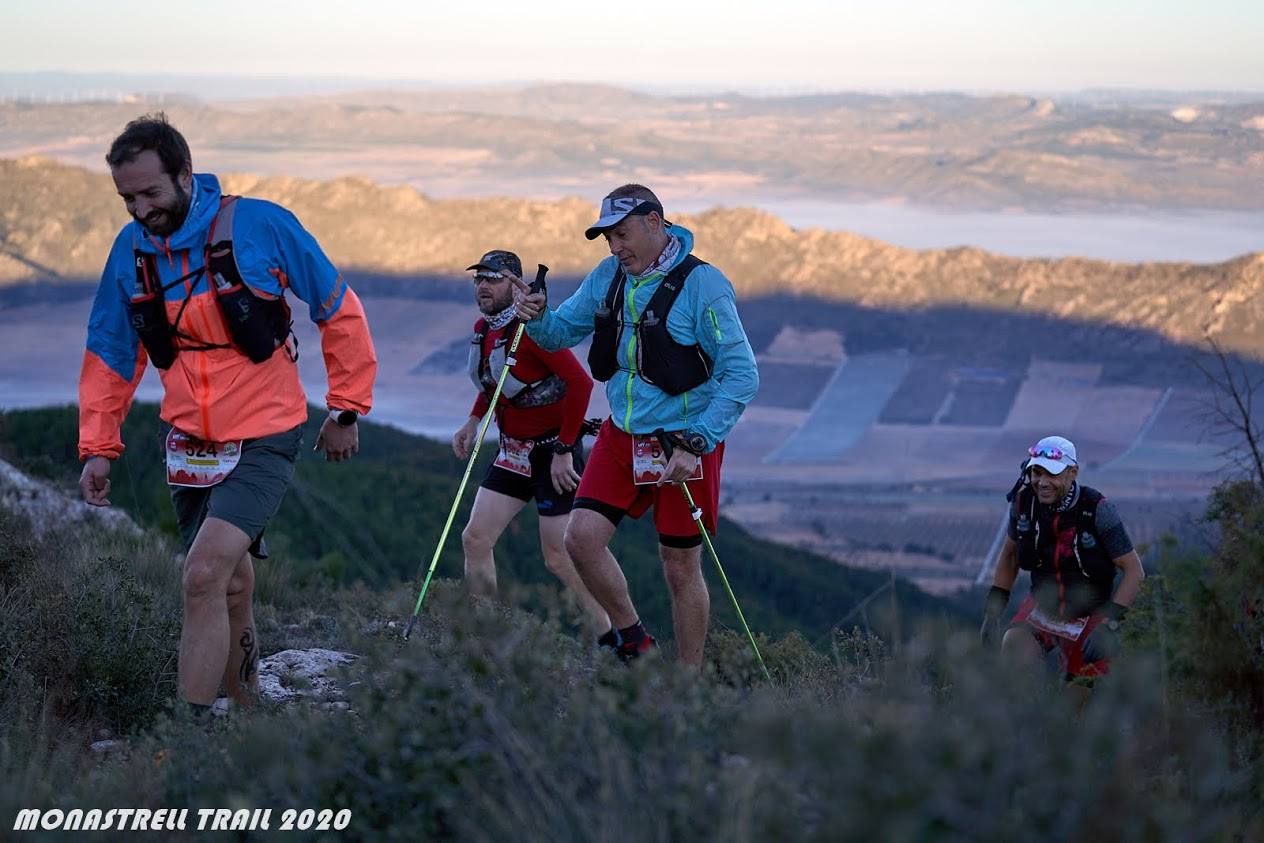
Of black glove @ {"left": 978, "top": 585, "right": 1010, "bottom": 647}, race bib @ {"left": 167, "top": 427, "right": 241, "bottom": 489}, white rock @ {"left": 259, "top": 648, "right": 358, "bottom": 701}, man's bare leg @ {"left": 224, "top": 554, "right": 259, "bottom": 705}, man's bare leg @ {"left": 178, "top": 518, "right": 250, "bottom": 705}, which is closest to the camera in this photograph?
man's bare leg @ {"left": 178, "top": 518, "right": 250, "bottom": 705}

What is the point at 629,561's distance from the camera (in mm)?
35938

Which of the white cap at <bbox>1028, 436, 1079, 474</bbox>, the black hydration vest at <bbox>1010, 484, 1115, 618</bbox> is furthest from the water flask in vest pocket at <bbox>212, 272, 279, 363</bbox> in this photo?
the black hydration vest at <bbox>1010, 484, 1115, 618</bbox>

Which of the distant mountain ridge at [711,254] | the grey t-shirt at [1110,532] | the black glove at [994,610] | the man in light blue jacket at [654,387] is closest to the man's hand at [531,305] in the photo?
the man in light blue jacket at [654,387]

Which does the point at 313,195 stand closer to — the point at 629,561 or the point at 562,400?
the point at 629,561

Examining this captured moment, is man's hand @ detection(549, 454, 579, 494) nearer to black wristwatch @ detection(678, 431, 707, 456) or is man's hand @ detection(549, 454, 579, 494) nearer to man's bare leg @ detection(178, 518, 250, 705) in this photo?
black wristwatch @ detection(678, 431, 707, 456)

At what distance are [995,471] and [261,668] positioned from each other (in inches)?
4487

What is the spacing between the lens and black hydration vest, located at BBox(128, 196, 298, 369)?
4527mm

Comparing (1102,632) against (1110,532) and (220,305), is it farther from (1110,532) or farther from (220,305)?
(220,305)

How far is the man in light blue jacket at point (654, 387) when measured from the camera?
5336mm

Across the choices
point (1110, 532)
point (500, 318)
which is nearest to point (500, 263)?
point (500, 318)

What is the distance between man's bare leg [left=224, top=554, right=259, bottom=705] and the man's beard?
112 cm

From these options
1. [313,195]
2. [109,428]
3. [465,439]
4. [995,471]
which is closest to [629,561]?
[465,439]

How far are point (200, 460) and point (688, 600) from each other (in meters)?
1.99

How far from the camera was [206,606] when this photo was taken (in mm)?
4559
